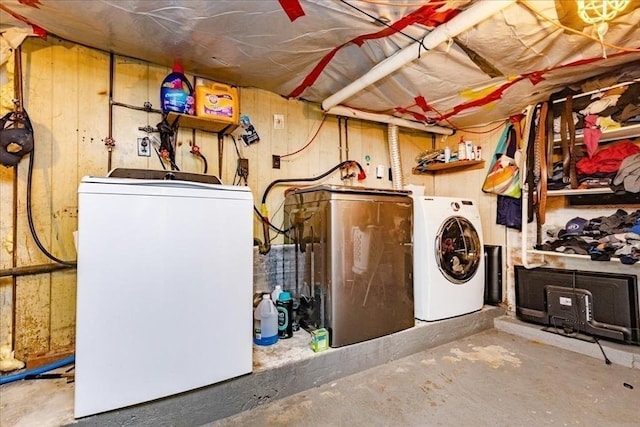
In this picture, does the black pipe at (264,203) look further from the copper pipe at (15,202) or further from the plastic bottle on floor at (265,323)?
the copper pipe at (15,202)

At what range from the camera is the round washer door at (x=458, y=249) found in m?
2.49

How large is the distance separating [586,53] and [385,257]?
5.68 feet

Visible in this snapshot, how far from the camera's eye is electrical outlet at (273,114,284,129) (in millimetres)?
2609

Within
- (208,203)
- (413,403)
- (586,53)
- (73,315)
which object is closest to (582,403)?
(413,403)

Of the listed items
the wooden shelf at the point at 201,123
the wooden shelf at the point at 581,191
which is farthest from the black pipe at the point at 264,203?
the wooden shelf at the point at 581,191

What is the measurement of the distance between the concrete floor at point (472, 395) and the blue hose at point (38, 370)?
3.09ft

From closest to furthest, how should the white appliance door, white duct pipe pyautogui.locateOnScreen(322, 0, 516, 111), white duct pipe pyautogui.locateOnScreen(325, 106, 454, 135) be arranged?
1. the white appliance door
2. white duct pipe pyautogui.locateOnScreen(322, 0, 516, 111)
3. white duct pipe pyautogui.locateOnScreen(325, 106, 454, 135)

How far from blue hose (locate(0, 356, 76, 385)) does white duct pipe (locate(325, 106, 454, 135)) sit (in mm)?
2463

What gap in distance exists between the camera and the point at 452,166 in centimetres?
327

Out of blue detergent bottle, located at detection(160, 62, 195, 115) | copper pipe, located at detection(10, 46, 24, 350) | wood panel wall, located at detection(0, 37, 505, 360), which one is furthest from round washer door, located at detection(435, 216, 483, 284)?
copper pipe, located at detection(10, 46, 24, 350)

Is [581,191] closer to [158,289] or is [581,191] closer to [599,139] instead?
[599,139]

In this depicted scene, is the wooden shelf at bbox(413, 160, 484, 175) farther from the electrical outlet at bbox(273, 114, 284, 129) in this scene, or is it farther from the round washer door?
the electrical outlet at bbox(273, 114, 284, 129)

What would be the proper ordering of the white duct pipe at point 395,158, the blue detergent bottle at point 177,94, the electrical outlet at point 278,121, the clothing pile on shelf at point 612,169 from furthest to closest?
the white duct pipe at point 395,158
the electrical outlet at point 278,121
the clothing pile on shelf at point 612,169
the blue detergent bottle at point 177,94

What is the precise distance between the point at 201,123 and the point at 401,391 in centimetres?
212
